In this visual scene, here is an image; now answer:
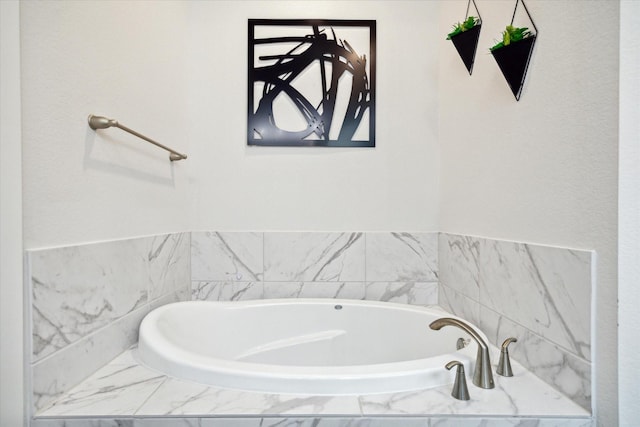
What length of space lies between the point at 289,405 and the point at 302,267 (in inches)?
38.7

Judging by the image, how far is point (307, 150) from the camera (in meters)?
1.79

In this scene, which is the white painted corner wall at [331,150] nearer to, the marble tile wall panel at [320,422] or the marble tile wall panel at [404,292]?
the marble tile wall panel at [320,422]

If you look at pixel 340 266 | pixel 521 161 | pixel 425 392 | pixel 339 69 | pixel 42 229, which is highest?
pixel 339 69

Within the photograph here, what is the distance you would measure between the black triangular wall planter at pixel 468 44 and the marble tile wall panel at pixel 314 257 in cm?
96

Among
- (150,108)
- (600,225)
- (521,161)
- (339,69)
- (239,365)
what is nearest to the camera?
(600,225)

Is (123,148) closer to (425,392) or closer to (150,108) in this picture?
(150,108)

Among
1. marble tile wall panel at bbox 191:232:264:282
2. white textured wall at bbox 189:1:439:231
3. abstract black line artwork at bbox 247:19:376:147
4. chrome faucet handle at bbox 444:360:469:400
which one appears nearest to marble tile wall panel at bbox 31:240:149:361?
marble tile wall panel at bbox 191:232:264:282

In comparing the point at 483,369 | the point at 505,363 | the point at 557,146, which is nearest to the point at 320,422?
the point at 483,369

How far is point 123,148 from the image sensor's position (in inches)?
47.8

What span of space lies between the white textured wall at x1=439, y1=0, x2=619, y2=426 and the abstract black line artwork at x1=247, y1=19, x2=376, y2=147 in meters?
0.55

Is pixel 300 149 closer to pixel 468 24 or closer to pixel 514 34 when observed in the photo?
pixel 468 24

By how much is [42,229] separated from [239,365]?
63 cm

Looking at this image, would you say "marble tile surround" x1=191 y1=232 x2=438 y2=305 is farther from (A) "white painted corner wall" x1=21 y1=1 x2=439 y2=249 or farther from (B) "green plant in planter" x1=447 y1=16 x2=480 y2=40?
(B) "green plant in planter" x1=447 y1=16 x2=480 y2=40

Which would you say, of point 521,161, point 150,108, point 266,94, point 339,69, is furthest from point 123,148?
point 521,161
